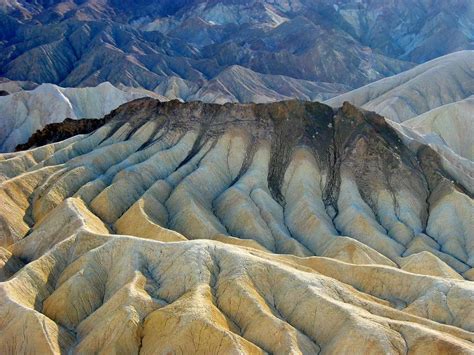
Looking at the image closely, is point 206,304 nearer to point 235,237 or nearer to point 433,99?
point 235,237

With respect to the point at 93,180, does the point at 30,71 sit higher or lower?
lower

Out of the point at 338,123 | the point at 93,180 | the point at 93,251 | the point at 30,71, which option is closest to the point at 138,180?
the point at 93,180

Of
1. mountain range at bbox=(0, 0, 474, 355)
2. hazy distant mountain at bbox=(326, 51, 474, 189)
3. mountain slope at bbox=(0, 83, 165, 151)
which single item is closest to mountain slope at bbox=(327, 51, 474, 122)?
hazy distant mountain at bbox=(326, 51, 474, 189)

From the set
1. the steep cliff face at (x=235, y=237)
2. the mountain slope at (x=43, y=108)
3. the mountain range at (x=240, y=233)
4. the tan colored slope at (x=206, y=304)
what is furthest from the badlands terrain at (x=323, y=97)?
the tan colored slope at (x=206, y=304)

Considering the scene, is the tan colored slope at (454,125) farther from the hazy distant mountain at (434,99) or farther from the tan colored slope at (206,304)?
the tan colored slope at (206,304)

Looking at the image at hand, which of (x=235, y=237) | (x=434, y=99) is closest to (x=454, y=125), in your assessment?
(x=434, y=99)

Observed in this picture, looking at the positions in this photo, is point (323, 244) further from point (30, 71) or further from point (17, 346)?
point (30, 71)

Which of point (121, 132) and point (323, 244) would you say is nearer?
point (323, 244)

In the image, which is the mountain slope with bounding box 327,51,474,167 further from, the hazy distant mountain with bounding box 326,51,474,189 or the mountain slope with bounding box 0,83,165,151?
the mountain slope with bounding box 0,83,165,151
